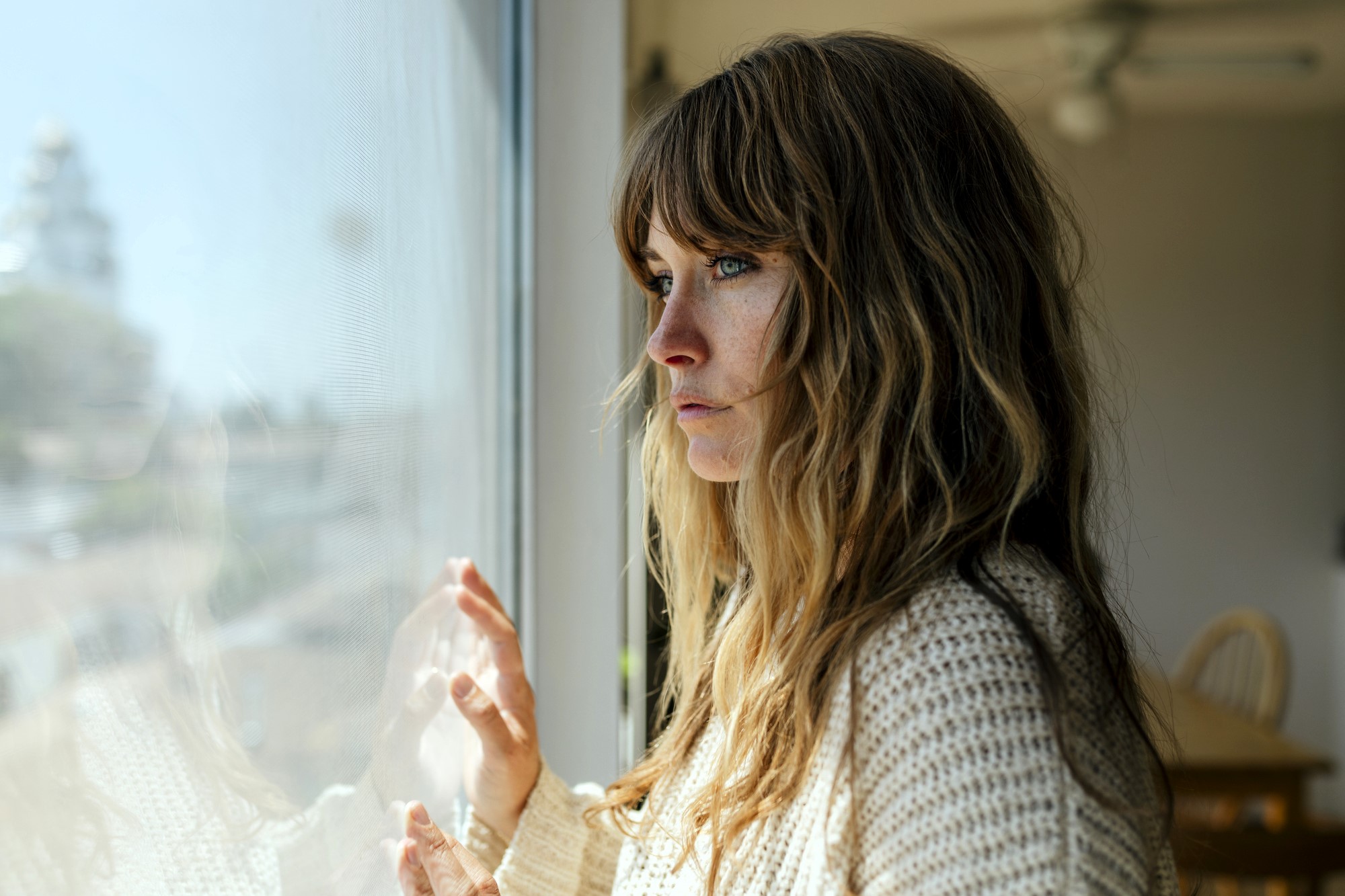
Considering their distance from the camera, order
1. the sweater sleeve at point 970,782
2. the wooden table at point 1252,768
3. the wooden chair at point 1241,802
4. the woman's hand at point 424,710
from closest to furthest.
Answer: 1. the sweater sleeve at point 970,782
2. the woman's hand at point 424,710
3. the wooden chair at point 1241,802
4. the wooden table at point 1252,768

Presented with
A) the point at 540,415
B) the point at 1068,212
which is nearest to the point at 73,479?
the point at 1068,212

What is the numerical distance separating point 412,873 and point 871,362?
459 mm

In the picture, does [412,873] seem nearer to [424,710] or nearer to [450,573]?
[424,710]

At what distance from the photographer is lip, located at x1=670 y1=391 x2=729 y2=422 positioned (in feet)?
2.29

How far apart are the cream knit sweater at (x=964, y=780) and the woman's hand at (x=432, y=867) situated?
170 mm

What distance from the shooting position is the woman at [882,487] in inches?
20.0

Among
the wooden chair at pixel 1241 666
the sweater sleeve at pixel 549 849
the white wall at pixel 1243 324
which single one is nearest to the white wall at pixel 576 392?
the sweater sleeve at pixel 549 849

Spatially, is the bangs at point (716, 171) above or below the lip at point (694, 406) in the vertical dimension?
above

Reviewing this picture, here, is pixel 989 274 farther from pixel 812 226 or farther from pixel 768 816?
pixel 768 816

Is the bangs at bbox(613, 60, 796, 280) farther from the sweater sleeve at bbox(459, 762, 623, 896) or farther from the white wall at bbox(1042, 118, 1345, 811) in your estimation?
the white wall at bbox(1042, 118, 1345, 811)

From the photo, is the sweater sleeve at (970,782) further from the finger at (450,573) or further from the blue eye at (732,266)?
the finger at (450,573)

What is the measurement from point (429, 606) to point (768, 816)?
13.2 inches

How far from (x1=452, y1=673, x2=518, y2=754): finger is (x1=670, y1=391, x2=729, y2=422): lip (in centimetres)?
28

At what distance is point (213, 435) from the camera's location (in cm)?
42
